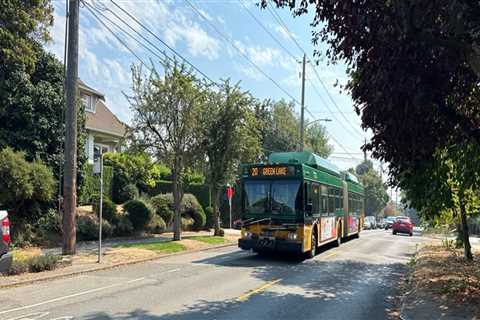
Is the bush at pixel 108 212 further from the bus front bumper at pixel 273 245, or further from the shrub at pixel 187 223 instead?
the bus front bumper at pixel 273 245

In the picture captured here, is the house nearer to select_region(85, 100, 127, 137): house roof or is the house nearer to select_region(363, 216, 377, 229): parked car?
select_region(85, 100, 127, 137): house roof

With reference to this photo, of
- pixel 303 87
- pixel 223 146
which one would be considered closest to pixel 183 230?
pixel 223 146

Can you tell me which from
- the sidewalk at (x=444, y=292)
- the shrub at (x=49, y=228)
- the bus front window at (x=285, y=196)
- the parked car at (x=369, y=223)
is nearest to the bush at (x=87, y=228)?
the shrub at (x=49, y=228)

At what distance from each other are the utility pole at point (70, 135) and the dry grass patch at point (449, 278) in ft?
33.8

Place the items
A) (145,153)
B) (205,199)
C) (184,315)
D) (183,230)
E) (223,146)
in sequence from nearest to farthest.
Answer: (184,315) → (145,153) → (223,146) → (183,230) → (205,199)

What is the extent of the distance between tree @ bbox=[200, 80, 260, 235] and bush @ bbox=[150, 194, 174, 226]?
326 centimetres

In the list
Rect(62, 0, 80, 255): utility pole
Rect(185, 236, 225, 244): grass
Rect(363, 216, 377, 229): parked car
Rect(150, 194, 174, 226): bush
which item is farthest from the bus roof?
Rect(363, 216, 377, 229): parked car

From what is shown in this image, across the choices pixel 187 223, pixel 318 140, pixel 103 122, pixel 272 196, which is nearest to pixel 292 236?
pixel 272 196

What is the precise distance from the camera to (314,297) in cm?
1046

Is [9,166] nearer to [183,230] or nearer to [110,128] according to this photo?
[183,230]

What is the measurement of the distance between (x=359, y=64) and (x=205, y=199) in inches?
1107

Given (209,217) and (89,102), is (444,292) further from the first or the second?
(89,102)

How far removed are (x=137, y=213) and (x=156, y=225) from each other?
89.4 inches

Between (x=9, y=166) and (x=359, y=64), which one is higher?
(x=359, y=64)
